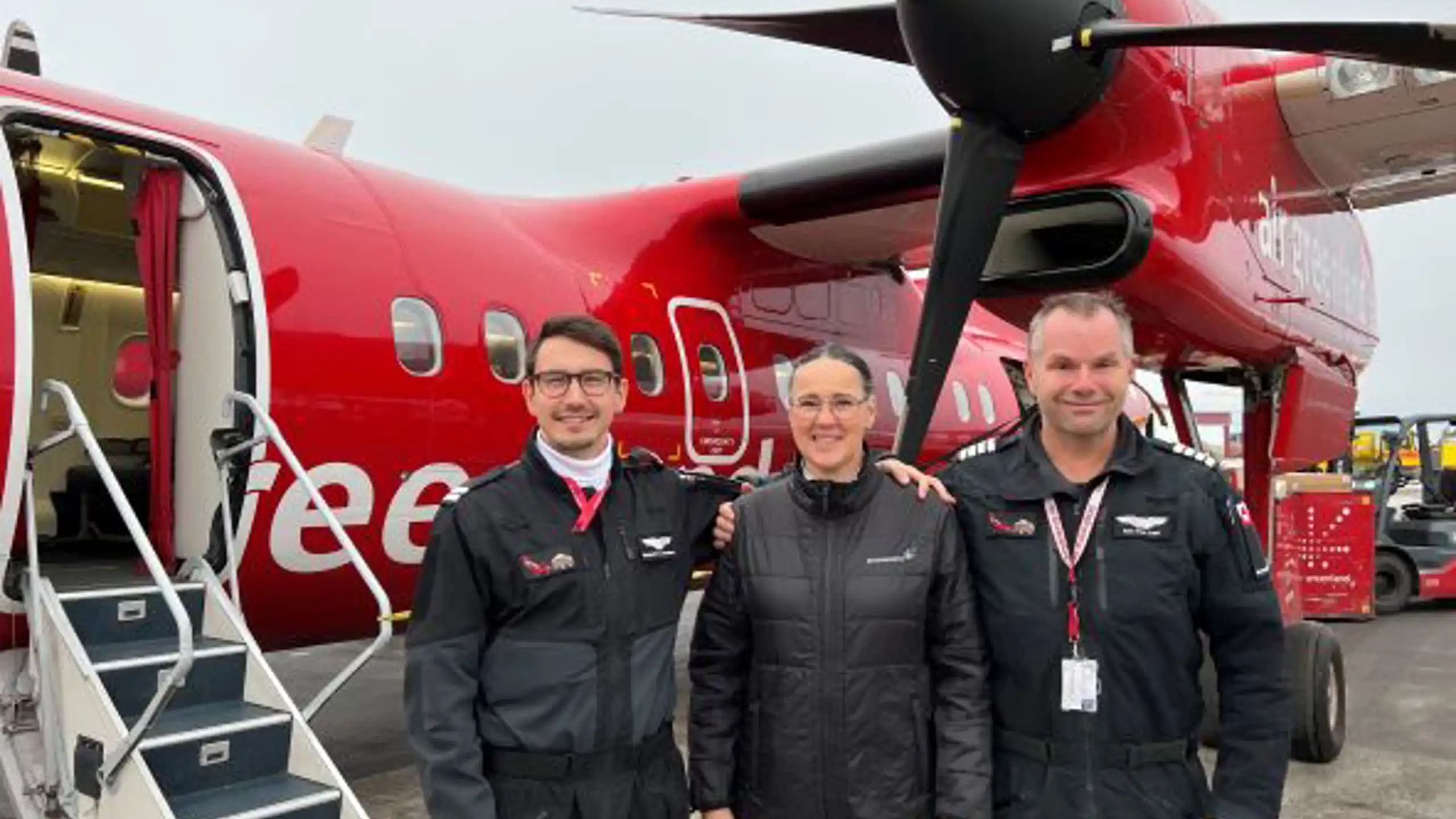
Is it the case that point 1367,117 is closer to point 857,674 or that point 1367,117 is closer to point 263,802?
Result: point 857,674

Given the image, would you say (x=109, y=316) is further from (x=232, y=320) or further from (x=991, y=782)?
(x=991, y=782)

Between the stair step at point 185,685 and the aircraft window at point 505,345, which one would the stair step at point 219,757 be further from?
the aircraft window at point 505,345

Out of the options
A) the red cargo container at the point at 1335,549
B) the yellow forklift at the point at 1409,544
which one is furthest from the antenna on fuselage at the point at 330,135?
the yellow forklift at the point at 1409,544

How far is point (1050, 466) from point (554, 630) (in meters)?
1.06

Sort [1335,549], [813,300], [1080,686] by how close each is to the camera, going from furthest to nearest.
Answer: [1335,549] → [813,300] → [1080,686]

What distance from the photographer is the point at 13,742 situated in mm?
3709

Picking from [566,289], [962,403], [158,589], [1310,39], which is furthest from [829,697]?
[962,403]

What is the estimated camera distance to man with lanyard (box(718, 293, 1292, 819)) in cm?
229

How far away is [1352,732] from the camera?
695 centimetres

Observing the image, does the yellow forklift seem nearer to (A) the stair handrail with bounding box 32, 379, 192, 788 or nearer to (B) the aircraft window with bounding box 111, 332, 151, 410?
(B) the aircraft window with bounding box 111, 332, 151, 410

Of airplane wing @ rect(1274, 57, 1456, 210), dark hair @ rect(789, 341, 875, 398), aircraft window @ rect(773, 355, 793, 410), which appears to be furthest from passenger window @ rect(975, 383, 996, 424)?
dark hair @ rect(789, 341, 875, 398)

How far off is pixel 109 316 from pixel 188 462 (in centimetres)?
360

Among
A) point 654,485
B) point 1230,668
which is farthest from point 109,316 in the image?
point 1230,668

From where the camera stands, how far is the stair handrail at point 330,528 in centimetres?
375
